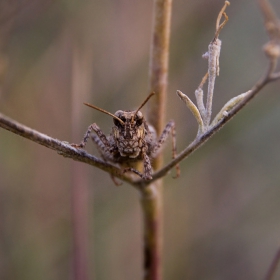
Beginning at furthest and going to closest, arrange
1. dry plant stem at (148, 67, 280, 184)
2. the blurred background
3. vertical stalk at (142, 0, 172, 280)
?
the blurred background → vertical stalk at (142, 0, 172, 280) → dry plant stem at (148, 67, 280, 184)

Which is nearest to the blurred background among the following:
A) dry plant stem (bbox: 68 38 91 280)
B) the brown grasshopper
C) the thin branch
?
dry plant stem (bbox: 68 38 91 280)

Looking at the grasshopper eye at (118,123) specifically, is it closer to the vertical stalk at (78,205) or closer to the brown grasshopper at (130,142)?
the brown grasshopper at (130,142)

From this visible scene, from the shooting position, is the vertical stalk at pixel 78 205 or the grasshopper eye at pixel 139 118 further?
the vertical stalk at pixel 78 205

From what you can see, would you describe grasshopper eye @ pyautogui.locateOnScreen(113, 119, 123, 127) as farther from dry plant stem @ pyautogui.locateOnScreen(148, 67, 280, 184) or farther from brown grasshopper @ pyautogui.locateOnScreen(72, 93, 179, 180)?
dry plant stem @ pyautogui.locateOnScreen(148, 67, 280, 184)

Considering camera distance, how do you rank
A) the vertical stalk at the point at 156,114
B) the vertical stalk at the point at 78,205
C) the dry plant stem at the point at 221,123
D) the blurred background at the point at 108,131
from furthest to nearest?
1. the blurred background at the point at 108,131
2. the vertical stalk at the point at 78,205
3. the vertical stalk at the point at 156,114
4. the dry plant stem at the point at 221,123

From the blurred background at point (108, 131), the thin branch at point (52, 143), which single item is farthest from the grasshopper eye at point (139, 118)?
the blurred background at point (108, 131)

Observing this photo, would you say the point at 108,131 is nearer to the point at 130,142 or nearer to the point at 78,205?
the point at 78,205
